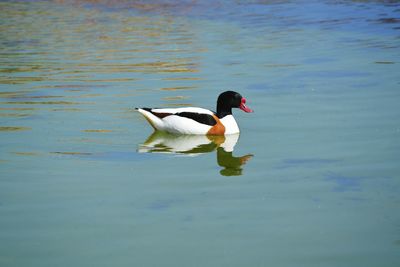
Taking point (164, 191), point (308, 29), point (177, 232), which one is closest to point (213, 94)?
point (164, 191)

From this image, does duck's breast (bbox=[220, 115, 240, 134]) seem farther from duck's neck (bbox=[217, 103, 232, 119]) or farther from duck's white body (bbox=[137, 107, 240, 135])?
duck's neck (bbox=[217, 103, 232, 119])

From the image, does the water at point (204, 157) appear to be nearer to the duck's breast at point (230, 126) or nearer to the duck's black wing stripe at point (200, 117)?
the duck's breast at point (230, 126)

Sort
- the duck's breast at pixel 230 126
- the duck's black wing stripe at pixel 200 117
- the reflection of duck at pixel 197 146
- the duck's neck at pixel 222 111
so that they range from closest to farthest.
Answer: the reflection of duck at pixel 197 146
the duck's black wing stripe at pixel 200 117
the duck's breast at pixel 230 126
the duck's neck at pixel 222 111

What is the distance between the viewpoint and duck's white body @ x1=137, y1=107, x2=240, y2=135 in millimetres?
11844

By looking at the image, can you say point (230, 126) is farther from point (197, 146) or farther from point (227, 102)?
point (197, 146)

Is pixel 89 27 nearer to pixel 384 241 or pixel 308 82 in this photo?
pixel 308 82

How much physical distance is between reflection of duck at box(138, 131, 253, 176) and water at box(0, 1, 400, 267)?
4 cm

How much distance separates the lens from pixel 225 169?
9984 mm

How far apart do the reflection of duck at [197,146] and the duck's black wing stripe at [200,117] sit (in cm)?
25

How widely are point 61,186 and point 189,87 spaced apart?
6598mm

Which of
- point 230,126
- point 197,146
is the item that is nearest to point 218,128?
point 230,126

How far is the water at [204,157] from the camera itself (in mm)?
7152

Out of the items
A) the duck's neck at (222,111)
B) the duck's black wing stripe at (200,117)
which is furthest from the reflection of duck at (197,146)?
the duck's neck at (222,111)

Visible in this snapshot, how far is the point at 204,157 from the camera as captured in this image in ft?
35.1
